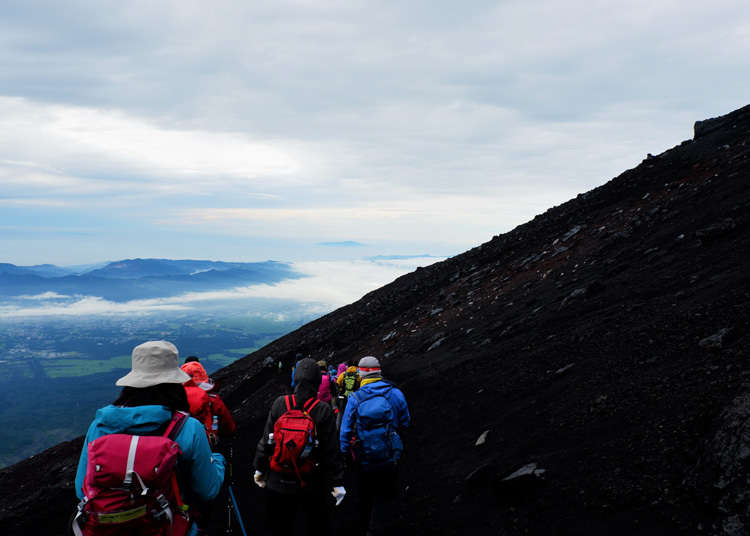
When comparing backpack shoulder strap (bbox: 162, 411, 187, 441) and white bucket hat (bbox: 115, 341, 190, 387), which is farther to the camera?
white bucket hat (bbox: 115, 341, 190, 387)

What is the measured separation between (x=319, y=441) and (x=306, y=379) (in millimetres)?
787

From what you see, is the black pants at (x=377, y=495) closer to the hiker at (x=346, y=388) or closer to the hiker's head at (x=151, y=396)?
the hiker at (x=346, y=388)

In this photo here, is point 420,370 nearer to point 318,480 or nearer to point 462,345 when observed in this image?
point 462,345

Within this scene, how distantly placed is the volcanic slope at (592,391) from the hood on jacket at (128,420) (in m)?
5.08

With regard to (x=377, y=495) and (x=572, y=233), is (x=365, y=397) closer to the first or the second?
(x=377, y=495)

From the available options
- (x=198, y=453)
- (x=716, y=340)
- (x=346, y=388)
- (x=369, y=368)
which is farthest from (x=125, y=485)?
(x=716, y=340)

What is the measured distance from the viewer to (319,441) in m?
5.43

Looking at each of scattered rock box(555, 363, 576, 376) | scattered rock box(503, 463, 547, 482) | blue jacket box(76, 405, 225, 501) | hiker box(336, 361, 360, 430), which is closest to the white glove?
blue jacket box(76, 405, 225, 501)

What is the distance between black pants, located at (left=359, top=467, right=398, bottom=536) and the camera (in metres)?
6.43

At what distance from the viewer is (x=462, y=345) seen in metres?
17.3

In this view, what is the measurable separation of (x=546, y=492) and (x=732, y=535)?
2.36 metres

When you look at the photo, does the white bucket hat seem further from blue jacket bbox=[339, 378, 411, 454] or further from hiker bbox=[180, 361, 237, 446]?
blue jacket bbox=[339, 378, 411, 454]

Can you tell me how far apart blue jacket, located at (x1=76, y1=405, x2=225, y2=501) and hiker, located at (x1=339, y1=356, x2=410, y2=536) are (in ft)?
8.88

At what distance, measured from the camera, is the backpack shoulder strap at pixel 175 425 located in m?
3.42
